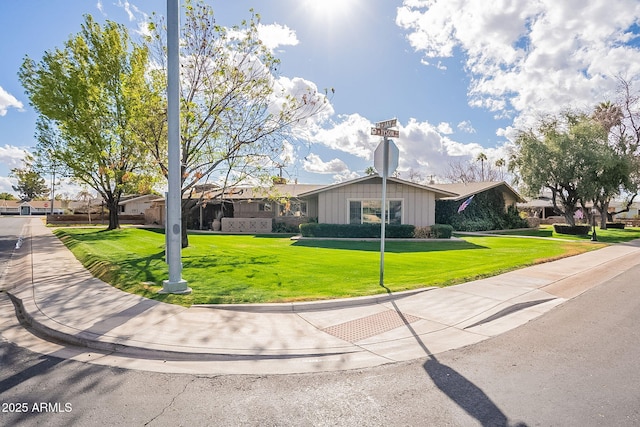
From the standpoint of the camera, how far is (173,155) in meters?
7.01

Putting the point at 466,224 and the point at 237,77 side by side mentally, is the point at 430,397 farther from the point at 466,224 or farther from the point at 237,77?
the point at 466,224

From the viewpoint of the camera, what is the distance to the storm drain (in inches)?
202

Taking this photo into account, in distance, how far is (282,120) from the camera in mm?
13984

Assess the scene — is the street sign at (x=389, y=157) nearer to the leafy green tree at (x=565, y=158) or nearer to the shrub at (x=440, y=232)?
the shrub at (x=440, y=232)

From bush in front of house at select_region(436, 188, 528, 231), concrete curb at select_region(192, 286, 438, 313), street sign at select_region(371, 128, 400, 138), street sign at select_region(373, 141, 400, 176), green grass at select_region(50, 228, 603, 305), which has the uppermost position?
street sign at select_region(371, 128, 400, 138)

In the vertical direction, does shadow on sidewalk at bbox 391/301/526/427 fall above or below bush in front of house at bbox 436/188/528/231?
below

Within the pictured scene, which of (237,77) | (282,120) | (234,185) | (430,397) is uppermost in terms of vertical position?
(237,77)

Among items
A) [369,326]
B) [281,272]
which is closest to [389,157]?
[369,326]

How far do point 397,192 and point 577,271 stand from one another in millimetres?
12433

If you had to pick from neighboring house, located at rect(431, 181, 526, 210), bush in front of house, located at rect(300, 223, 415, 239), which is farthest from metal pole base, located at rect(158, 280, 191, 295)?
neighboring house, located at rect(431, 181, 526, 210)

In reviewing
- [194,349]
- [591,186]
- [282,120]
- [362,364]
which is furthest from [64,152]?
[591,186]

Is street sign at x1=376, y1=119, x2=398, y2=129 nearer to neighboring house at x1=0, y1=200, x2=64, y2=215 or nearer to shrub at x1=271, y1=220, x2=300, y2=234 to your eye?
shrub at x1=271, y1=220, x2=300, y2=234

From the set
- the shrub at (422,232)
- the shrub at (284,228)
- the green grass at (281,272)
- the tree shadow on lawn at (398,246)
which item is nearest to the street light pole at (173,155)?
the green grass at (281,272)

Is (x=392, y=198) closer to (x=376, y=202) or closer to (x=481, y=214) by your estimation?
(x=376, y=202)
